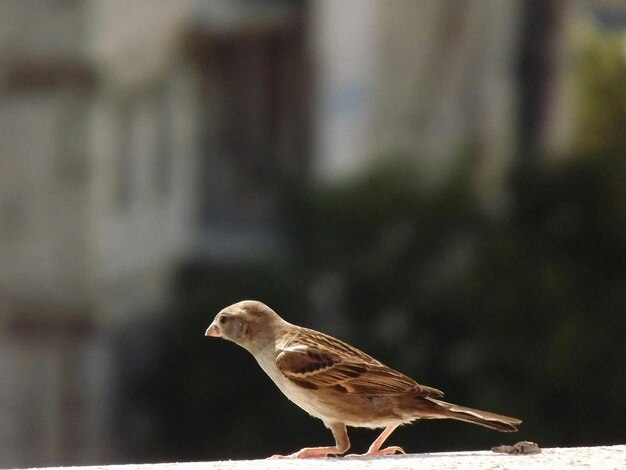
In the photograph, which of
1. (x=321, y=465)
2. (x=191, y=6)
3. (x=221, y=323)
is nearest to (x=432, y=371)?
(x=191, y=6)

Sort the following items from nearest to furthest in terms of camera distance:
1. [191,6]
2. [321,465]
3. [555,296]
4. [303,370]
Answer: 1. [321,465]
2. [303,370]
3. [555,296]
4. [191,6]

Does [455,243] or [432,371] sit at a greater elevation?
[455,243]

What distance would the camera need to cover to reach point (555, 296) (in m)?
8.12

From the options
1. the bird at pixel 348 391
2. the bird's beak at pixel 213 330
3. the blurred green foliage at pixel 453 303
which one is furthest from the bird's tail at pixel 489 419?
the blurred green foliage at pixel 453 303

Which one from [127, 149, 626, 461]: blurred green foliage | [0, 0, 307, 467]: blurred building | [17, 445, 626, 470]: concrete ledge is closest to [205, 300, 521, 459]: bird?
[17, 445, 626, 470]: concrete ledge

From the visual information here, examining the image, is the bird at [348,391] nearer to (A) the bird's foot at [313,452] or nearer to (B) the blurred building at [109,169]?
(A) the bird's foot at [313,452]

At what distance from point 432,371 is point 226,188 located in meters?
1.73

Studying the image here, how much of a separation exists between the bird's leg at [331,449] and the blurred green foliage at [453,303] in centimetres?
462

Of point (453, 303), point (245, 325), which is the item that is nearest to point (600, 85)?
point (453, 303)

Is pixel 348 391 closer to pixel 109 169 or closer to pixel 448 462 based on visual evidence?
pixel 448 462

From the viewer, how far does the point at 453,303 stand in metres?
8.34

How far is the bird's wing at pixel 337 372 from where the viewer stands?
3451mm

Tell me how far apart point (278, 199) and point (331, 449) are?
17.8 feet

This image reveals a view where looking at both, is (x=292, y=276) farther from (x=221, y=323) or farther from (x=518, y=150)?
(x=221, y=323)
